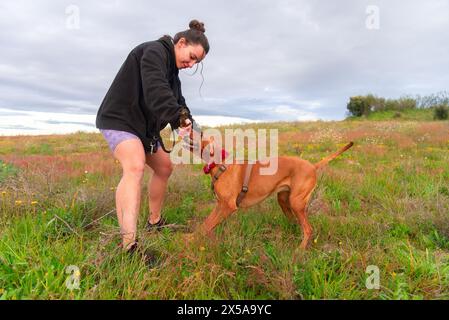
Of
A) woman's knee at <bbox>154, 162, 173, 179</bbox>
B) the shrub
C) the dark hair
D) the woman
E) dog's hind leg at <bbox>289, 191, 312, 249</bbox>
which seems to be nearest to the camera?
the woman

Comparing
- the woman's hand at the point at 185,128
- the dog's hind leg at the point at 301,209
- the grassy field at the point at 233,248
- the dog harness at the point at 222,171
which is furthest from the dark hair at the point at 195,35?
the dog's hind leg at the point at 301,209

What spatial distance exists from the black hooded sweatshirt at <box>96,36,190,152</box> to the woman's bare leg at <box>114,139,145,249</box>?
187 millimetres

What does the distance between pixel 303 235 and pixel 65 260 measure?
2.33m

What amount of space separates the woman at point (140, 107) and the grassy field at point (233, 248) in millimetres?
323

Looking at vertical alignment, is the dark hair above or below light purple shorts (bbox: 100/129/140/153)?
above

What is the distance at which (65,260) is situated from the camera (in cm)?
224

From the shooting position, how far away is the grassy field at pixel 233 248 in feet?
6.79

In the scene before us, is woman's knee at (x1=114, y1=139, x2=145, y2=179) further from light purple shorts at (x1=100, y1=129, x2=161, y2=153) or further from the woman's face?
the woman's face

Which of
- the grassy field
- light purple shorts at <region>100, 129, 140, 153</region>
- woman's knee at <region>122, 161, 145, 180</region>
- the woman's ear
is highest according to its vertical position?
the woman's ear

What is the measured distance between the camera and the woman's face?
3.00 metres

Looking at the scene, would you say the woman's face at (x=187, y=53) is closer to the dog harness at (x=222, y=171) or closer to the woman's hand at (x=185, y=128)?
the woman's hand at (x=185, y=128)

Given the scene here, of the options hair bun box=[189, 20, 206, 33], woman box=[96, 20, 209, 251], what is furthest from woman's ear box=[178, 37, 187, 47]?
hair bun box=[189, 20, 206, 33]
